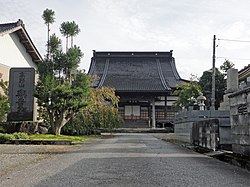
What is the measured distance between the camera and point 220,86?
33688 millimetres

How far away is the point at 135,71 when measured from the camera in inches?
1804

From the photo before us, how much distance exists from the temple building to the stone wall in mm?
28735

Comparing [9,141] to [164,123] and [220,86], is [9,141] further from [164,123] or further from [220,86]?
[164,123]

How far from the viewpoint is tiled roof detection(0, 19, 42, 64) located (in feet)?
80.5


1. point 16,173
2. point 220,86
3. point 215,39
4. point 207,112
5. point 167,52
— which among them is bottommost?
point 16,173

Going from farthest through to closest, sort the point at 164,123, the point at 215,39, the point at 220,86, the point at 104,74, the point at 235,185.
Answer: the point at 104,74, the point at 164,123, the point at 220,86, the point at 215,39, the point at 235,185

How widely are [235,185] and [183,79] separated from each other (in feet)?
121

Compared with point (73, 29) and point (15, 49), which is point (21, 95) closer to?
point (73, 29)

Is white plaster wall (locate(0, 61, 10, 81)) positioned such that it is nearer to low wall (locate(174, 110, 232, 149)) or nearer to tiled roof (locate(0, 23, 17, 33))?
tiled roof (locate(0, 23, 17, 33))

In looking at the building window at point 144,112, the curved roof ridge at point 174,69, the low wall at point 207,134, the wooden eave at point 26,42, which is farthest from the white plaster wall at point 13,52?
the curved roof ridge at point 174,69

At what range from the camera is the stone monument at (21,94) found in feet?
60.4

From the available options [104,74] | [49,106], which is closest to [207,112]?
[49,106]

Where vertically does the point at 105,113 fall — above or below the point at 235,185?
above

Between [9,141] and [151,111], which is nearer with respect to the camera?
[9,141]
